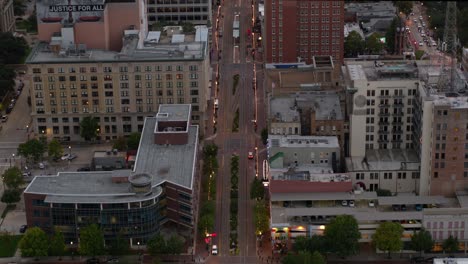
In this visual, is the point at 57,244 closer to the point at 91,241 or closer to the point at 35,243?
the point at 35,243

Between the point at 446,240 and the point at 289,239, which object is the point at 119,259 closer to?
the point at 289,239

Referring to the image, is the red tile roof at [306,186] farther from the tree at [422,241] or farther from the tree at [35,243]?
the tree at [35,243]

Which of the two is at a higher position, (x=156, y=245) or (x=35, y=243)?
(x=35, y=243)

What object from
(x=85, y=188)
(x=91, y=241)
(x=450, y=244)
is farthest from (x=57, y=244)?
(x=450, y=244)

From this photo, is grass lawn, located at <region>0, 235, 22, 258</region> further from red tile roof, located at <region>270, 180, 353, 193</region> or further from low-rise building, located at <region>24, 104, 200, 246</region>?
red tile roof, located at <region>270, 180, 353, 193</region>

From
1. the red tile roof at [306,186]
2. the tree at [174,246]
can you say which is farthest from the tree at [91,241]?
the red tile roof at [306,186]

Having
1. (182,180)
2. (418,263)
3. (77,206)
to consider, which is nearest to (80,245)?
(77,206)

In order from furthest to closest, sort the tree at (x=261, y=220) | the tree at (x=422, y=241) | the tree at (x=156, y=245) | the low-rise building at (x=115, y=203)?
1. the tree at (x=261, y=220)
2. the low-rise building at (x=115, y=203)
3. the tree at (x=156, y=245)
4. the tree at (x=422, y=241)
